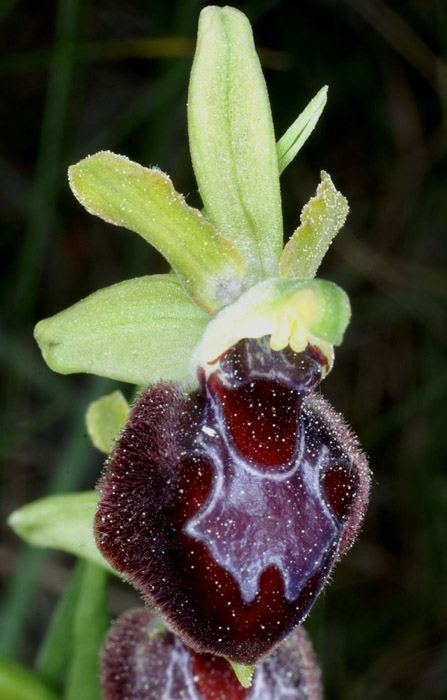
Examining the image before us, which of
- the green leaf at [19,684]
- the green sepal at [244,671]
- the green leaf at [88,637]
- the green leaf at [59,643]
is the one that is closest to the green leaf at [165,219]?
the green sepal at [244,671]

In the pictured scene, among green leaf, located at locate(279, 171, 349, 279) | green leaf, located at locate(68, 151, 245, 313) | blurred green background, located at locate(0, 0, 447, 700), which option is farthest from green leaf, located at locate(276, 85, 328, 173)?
blurred green background, located at locate(0, 0, 447, 700)

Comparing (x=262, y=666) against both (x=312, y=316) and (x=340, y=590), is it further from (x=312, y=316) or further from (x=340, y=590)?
(x=340, y=590)

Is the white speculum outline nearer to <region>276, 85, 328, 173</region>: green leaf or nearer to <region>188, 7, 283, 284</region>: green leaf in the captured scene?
<region>188, 7, 283, 284</region>: green leaf

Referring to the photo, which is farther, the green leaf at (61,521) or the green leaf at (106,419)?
the green leaf at (61,521)

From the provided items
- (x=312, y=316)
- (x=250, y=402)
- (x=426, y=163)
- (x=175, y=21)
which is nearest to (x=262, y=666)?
(x=250, y=402)

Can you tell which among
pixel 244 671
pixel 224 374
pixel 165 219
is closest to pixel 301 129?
pixel 165 219

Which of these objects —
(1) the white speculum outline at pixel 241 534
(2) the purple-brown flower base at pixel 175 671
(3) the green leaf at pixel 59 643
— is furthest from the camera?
(3) the green leaf at pixel 59 643

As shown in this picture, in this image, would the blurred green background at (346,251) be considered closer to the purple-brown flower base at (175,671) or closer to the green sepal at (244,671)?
the purple-brown flower base at (175,671)
